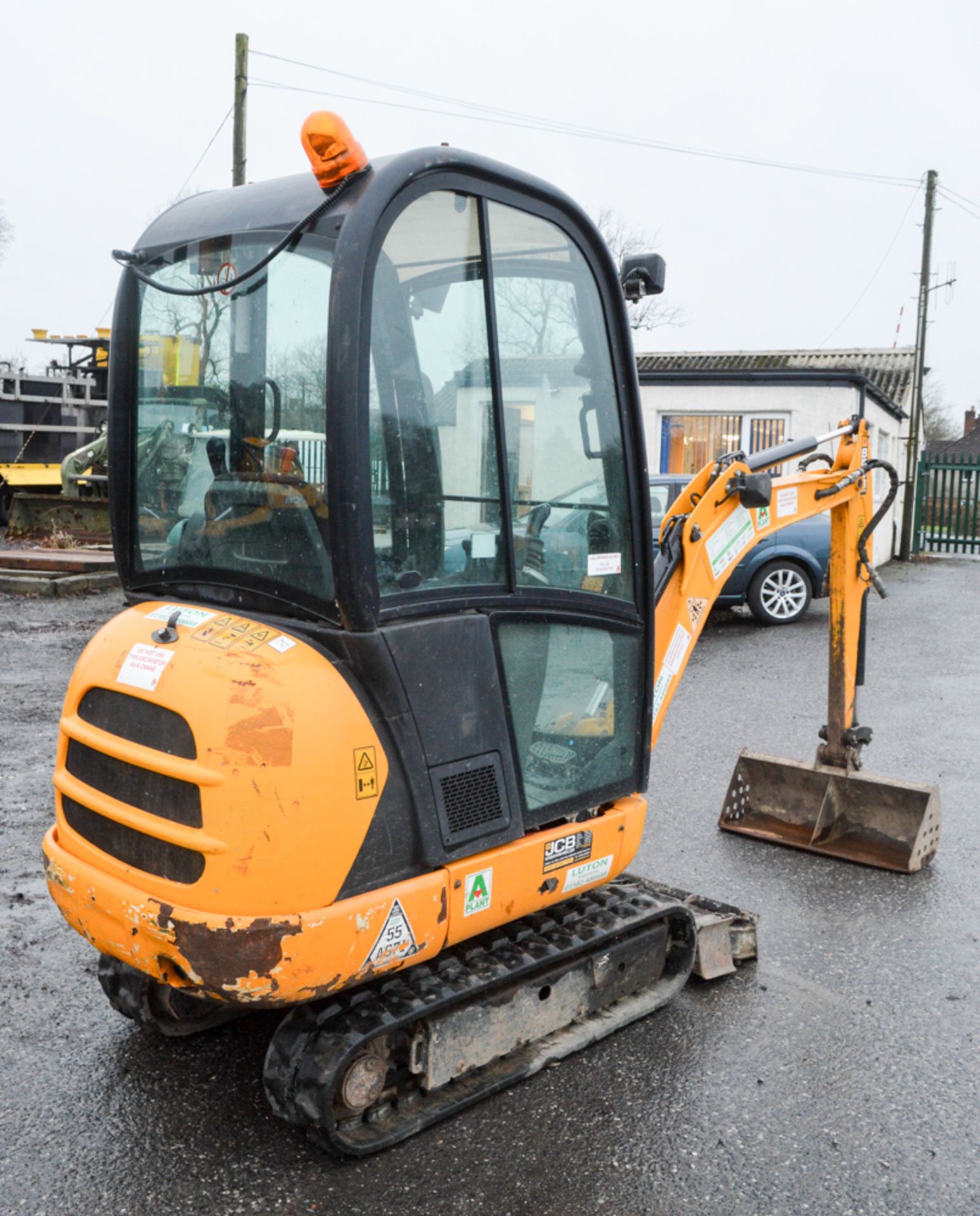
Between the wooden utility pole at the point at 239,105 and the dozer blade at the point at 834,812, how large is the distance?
1125 centimetres

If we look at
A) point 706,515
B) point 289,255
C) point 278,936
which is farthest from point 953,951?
point 289,255

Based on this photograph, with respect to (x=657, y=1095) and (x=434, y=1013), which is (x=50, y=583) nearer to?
(x=434, y=1013)

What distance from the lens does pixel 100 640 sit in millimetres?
3287

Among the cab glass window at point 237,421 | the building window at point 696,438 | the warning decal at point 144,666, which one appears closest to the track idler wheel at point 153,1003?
the warning decal at point 144,666

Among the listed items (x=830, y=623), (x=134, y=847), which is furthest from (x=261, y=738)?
(x=830, y=623)

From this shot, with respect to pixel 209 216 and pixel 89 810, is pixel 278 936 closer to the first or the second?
pixel 89 810

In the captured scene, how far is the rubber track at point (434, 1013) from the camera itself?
3012 mm

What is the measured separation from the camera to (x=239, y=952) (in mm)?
2785

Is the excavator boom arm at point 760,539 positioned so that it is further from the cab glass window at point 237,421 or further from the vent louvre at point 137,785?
the vent louvre at point 137,785

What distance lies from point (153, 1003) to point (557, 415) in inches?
87.9

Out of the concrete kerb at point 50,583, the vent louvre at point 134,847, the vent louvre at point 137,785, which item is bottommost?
the concrete kerb at point 50,583

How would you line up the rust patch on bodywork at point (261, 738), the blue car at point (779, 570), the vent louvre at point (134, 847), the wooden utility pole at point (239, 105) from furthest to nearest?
1. the wooden utility pole at point (239, 105)
2. the blue car at point (779, 570)
3. the vent louvre at point (134, 847)
4. the rust patch on bodywork at point (261, 738)

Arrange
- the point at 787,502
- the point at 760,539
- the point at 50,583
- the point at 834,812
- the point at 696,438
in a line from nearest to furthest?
the point at 760,539, the point at 787,502, the point at 834,812, the point at 50,583, the point at 696,438

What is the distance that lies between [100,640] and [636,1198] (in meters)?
2.13
